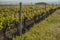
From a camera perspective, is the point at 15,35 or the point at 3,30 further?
the point at 15,35

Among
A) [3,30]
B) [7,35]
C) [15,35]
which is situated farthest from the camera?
[15,35]

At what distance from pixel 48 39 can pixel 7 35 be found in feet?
7.00

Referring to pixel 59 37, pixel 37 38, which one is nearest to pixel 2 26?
pixel 37 38

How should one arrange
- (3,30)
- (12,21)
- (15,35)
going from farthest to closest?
(12,21) → (15,35) → (3,30)

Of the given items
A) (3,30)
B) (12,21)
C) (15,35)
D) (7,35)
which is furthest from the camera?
(12,21)

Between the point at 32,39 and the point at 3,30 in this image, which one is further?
the point at 32,39

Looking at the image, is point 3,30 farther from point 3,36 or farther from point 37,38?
point 37,38

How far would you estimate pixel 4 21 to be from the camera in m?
9.60

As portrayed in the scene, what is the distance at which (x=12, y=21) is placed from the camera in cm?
1048

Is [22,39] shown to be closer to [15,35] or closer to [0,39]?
[15,35]

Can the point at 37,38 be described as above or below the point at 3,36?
below

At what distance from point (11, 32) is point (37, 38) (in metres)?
1.41

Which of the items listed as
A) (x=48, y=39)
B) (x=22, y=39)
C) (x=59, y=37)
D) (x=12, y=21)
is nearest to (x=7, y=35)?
(x=22, y=39)

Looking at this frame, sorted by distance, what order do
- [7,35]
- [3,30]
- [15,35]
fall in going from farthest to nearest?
[15,35]
[7,35]
[3,30]
